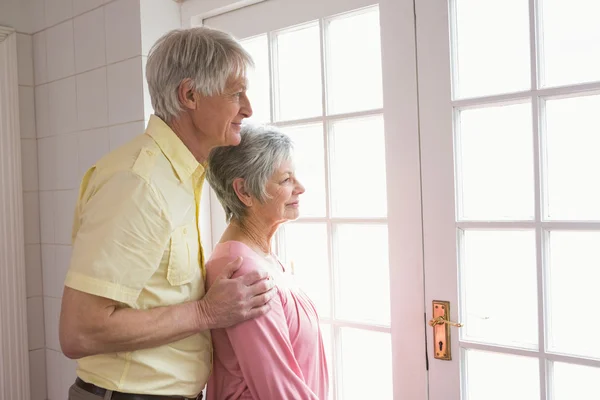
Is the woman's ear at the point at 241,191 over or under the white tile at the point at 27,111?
under

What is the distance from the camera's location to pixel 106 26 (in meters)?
2.18

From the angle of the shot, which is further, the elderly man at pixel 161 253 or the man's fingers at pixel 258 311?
the man's fingers at pixel 258 311

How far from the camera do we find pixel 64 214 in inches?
95.1

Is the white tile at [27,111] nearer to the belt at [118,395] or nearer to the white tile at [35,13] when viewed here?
the white tile at [35,13]

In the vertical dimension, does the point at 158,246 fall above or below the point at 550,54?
below

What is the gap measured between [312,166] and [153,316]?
36.5 inches

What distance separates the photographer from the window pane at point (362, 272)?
1.75 meters

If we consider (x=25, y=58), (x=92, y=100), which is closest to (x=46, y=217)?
(x=92, y=100)

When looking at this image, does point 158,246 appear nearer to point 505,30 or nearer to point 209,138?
point 209,138

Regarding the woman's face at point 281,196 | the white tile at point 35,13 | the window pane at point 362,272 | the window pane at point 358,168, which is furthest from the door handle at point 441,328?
the white tile at point 35,13

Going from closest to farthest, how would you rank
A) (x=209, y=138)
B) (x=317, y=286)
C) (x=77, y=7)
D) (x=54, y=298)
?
(x=209, y=138) → (x=317, y=286) → (x=77, y=7) → (x=54, y=298)

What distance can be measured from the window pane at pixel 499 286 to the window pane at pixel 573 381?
0.09 m

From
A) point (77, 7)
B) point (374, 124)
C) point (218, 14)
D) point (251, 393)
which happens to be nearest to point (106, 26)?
point (77, 7)

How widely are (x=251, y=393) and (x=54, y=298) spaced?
153 centimetres
